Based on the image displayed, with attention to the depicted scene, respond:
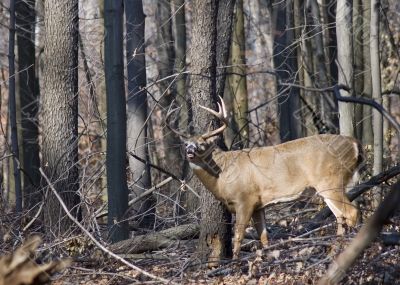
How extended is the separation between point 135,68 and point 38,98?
16.8 feet

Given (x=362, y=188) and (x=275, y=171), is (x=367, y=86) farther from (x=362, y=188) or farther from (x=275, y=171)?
(x=362, y=188)

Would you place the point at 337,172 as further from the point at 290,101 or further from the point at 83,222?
the point at 290,101

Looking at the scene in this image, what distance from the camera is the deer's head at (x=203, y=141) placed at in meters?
10.1

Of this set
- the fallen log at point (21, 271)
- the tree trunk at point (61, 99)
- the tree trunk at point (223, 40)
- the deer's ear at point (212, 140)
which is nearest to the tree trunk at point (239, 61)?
the tree trunk at point (223, 40)

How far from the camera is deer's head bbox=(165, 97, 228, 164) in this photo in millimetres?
10109

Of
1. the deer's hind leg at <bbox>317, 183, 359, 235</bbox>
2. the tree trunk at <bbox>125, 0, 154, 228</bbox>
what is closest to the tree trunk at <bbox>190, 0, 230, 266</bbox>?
the deer's hind leg at <bbox>317, 183, 359, 235</bbox>

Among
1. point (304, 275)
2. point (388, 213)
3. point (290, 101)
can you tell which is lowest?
point (304, 275)

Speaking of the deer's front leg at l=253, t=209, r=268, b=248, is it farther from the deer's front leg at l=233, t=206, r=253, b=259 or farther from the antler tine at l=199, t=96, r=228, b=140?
the antler tine at l=199, t=96, r=228, b=140

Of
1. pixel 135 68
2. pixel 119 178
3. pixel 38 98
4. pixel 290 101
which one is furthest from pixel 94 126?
pixel 119 178

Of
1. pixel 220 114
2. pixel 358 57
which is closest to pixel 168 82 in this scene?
pixel 358 57

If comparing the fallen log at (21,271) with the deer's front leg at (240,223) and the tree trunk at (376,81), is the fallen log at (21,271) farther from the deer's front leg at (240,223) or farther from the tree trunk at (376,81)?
the tree trunk at (376,81)

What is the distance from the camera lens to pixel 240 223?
11.2 m

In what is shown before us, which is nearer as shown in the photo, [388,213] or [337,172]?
[388,213]

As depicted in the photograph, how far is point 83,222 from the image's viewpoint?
10.4m
